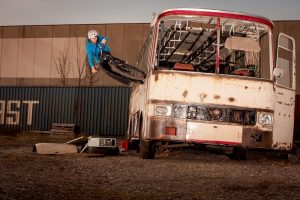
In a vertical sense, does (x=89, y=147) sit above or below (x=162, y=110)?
below

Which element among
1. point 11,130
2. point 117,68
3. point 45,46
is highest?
point 45,46

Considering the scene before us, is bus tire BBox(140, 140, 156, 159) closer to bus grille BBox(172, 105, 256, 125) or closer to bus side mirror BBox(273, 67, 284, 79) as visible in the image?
bus grille BBox(172, 105, 256, 125)

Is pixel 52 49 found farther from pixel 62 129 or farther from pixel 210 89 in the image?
pixel 210 89

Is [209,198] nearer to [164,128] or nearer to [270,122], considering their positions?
[164,128]

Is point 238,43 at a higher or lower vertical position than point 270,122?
higher

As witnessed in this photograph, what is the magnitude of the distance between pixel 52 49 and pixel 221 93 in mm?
22692

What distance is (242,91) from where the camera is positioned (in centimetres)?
837

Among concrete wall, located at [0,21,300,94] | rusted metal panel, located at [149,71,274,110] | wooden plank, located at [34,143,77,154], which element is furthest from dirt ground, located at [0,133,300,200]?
concrete wall, located at [0,21,300,94]

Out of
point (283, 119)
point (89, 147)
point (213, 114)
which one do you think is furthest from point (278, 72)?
point (89, 147)

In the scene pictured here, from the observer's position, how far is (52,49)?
2950 cm

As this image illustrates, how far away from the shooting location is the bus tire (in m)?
8.83

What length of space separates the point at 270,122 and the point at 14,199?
558cm

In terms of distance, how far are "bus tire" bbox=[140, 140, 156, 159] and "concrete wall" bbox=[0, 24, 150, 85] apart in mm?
19488

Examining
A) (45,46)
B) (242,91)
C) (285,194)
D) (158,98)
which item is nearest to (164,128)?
(158,98)
